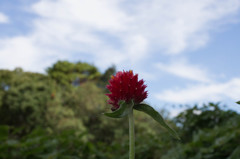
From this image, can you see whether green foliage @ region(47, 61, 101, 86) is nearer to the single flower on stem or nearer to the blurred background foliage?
the blurred background foliage

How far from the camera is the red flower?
0.74 m

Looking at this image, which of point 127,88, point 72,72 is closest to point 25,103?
point 72,72

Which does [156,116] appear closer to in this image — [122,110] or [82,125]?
[122,110]

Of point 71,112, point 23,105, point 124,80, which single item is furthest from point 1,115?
point 124,80

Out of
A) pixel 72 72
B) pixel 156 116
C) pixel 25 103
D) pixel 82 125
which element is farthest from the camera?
pixel 72 72

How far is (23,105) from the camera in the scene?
16.6 m

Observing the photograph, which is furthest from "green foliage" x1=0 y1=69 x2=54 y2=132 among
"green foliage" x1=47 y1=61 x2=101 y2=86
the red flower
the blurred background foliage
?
the red flower

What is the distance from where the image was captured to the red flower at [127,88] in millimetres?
738

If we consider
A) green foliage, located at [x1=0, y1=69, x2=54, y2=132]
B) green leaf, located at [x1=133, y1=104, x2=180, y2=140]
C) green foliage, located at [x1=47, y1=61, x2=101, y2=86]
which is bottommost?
green leaf, located at [x1=133, y1=104, x2=180, y2=140]

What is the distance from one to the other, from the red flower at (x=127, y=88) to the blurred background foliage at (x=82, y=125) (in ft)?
0.24

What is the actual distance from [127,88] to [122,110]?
0.07 meters

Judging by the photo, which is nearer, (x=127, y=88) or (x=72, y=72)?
(x=127, y=88)

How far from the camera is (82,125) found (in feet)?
60.3

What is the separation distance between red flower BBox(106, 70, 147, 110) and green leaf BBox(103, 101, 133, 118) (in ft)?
0.07
